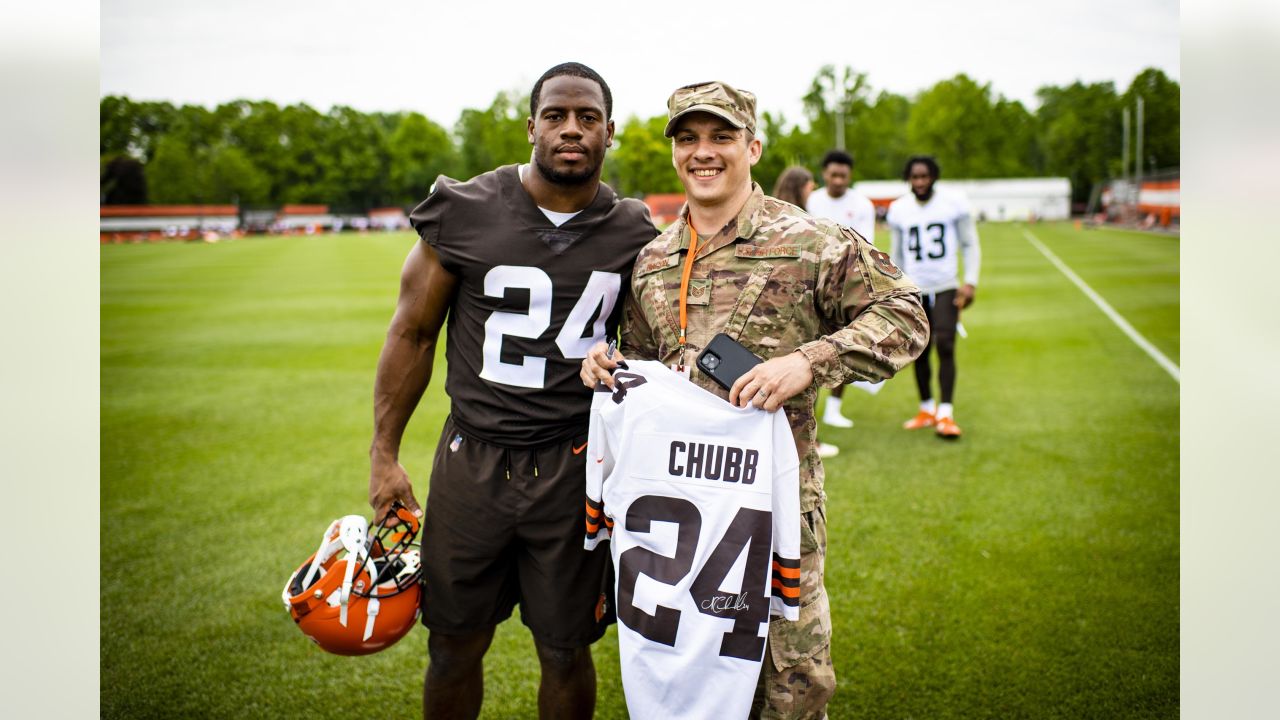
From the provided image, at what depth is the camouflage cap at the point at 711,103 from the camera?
2.35 m

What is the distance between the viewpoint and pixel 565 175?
2.69m

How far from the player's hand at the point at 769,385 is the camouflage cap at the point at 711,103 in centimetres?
75

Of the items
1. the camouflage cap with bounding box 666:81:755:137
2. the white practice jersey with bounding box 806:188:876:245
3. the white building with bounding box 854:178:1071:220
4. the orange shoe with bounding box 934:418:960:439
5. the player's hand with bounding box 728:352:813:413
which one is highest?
the white building with bounding box 854:178:1071:220

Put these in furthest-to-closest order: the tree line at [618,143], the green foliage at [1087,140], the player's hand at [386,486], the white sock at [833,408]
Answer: the green foliage at [1087,140], the tree line at [618,143], the white sock at [833,408], the player's hand at [386,486]

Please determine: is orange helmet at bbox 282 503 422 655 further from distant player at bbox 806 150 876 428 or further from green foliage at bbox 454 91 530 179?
green foliage at bbox 454 91 530 179

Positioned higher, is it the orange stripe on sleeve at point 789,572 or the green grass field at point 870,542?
the orange stripe on sleeve at point 789,572

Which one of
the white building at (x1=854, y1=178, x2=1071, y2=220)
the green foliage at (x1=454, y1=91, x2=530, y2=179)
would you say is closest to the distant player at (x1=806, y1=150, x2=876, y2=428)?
the green foliage at (x1=454, y1=91, x2=530, y2=179)

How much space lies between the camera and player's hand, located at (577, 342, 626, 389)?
2404 mm

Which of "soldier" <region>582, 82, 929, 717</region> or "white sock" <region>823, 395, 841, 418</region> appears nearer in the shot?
"soldier" <region>582, 82, 929, 717</region>

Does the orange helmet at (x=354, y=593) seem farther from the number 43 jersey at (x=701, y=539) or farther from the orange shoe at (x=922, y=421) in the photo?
the orange shoe at (x=922, y=421)

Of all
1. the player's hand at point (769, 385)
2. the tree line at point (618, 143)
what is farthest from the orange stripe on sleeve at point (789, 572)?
the tree line at point (618, 143)

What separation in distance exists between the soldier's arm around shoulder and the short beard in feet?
2.82
